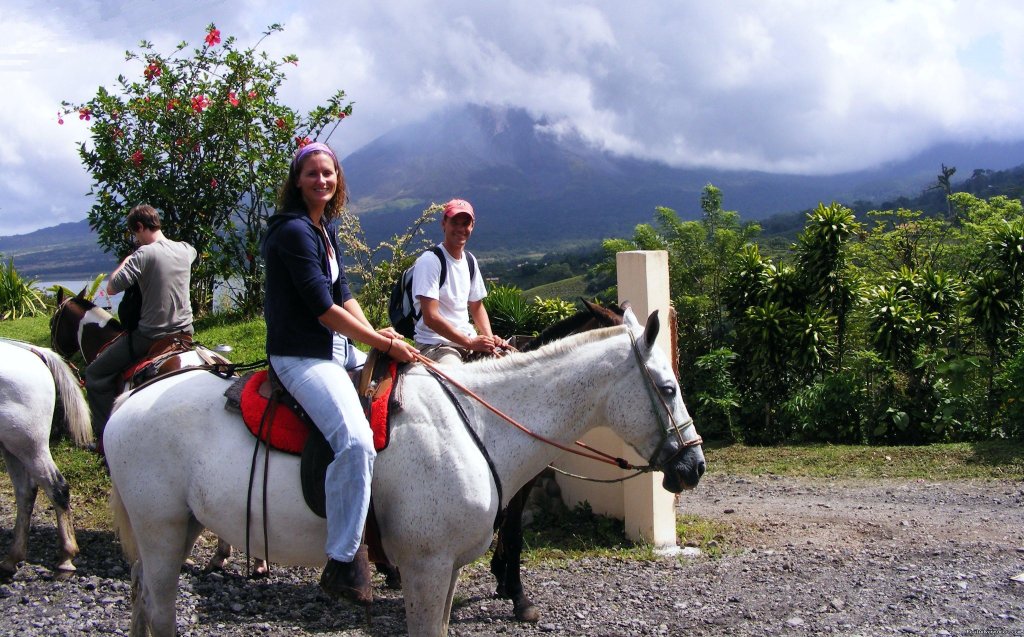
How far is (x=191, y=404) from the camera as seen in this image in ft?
12.0

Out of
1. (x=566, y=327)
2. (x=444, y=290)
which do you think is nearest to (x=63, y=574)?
(x=444, y=290)

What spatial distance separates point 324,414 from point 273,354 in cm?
42

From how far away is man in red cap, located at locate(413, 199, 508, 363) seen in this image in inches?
197

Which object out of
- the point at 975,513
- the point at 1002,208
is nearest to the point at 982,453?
the point at 975,513

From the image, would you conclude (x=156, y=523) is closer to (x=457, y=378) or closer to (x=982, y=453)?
(x=457, y=378)

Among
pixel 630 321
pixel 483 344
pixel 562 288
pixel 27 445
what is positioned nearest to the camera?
pixel 630 321

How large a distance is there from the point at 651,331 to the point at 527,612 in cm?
245

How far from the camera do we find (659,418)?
3625mm

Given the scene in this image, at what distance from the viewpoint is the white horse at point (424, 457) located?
3.43 m

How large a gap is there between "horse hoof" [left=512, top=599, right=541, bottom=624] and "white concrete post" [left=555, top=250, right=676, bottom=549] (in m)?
1.47

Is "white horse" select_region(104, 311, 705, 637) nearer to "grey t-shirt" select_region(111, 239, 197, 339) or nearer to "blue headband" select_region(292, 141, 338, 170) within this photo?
"blue headband" select_region(292, 141, 338, 170)

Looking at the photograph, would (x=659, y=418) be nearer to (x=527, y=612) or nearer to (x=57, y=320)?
(x=527, y=612)

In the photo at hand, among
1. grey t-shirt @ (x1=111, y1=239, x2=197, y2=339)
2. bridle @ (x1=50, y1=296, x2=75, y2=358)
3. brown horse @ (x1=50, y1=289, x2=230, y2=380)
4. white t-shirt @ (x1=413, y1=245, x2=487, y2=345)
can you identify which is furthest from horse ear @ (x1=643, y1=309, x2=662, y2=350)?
bridle @ (x1=50, y1=296, x2=75, y2=358)

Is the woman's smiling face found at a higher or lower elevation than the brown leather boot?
higher
